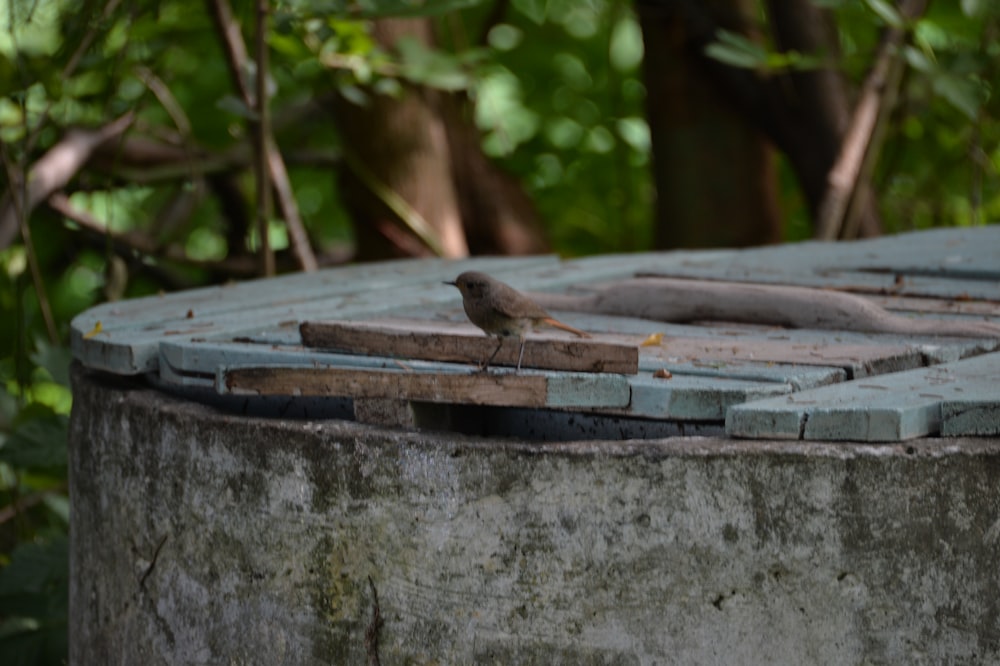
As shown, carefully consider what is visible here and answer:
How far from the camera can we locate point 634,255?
173 inches

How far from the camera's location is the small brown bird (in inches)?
90.2

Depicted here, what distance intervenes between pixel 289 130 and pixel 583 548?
5573mm

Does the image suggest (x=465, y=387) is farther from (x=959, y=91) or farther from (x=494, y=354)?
(x=959, y=91)

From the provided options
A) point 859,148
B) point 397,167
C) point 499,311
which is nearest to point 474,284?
point 499,311

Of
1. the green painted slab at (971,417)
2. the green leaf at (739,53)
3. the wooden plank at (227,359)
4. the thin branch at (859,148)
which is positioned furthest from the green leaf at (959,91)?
the wooden plank at (227,359)

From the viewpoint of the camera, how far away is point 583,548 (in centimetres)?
202

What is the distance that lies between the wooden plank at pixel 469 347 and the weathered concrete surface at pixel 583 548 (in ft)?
A: 0.65

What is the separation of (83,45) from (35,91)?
1.03 metres

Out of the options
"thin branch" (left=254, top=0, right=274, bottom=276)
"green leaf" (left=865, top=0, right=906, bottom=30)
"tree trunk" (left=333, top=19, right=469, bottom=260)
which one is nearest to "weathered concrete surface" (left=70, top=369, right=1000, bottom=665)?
"thin branch" (left=254, top=0, right=274, bottom=276)

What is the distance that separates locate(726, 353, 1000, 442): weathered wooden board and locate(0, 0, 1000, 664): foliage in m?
2.21

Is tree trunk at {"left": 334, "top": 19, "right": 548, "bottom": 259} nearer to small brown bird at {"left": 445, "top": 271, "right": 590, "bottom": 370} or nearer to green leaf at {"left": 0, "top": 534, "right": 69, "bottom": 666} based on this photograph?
green leaf at {"left": 0, "top": 534, "right": 69, "bottom": 666}

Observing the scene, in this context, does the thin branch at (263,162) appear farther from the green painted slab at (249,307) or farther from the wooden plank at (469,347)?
the wooden plank at (469,347)

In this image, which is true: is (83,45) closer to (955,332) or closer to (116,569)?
(116,569)

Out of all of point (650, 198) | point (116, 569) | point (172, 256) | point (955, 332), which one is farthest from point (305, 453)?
point (650, 198)
